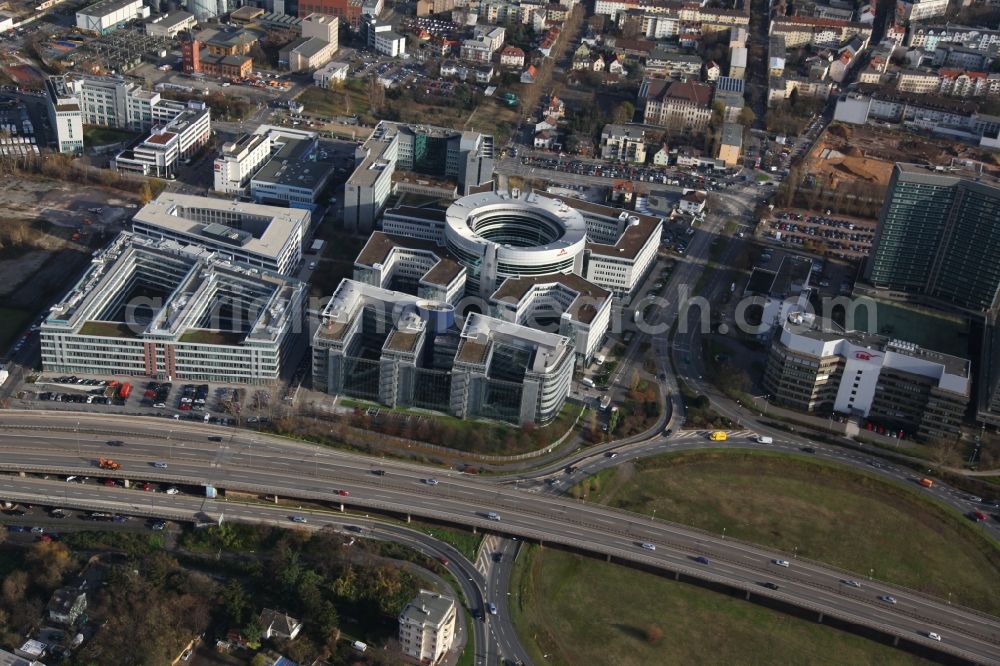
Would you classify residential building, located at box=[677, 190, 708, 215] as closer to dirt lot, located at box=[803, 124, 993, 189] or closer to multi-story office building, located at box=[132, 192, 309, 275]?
dirt lot, located at box=[803, 124, 993, 189]

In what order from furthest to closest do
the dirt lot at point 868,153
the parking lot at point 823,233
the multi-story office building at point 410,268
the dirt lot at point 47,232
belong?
the dirt lot at point 868,153 → the parking lot at point 823,233 → the dirt lot at point 47,232 → the multi-story office building at point 410,268

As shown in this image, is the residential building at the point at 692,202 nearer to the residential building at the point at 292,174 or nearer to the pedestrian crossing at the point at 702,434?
the residential building at the point at 292,174

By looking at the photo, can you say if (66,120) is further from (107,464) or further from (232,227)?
(107,464)

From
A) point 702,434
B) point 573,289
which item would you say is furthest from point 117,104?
point 702,434

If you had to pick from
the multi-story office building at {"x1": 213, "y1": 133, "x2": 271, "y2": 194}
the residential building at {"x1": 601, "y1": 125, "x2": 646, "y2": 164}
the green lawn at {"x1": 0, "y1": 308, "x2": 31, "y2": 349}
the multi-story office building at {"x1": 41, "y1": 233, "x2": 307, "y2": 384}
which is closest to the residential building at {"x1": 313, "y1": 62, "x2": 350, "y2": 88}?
the multi-story office building at {"x1": 213, "y1": 133, "x2": 271, "y2": 194}

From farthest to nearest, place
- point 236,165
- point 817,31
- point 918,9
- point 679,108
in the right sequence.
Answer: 1. point 918,9
2. point 817,31
3. point 679,108
4. point 236,165

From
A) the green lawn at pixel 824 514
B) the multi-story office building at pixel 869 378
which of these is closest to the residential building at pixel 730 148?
the multi-story office building at pixel 869 378
